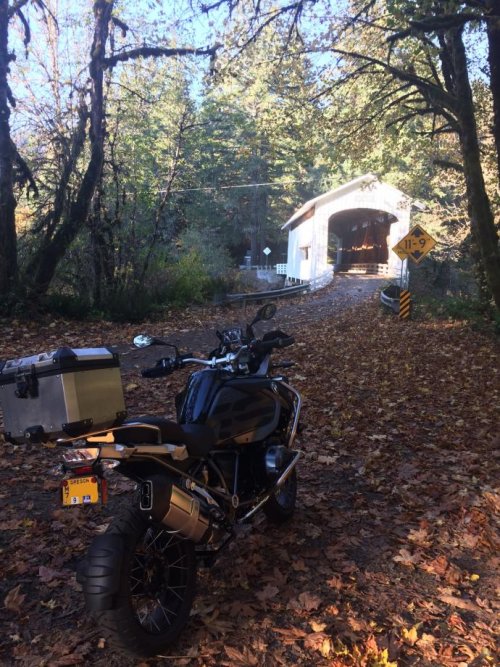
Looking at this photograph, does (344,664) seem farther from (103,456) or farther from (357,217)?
(357,217)

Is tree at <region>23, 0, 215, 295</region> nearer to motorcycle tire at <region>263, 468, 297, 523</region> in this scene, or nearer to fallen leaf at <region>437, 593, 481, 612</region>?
motorcycle tire at <region>263, 468, 297, 523</region>

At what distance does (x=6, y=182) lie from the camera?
14.3 m

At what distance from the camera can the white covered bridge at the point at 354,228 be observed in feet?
122

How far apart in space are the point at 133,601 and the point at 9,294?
1275cm

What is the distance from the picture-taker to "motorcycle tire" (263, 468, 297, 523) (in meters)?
4.21

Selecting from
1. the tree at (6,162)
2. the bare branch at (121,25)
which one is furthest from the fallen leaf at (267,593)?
the bare branch at (121,25)

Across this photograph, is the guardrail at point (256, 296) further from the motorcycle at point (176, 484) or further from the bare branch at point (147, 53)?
the motorcycle at point (176, 484)

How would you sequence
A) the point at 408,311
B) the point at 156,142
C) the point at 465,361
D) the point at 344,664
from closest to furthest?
the point at 344,664
the point at 465,361
the point at 408,311
the point at 156,142

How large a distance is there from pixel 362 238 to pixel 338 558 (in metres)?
47.9

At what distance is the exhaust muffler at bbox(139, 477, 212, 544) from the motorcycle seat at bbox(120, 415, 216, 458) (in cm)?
22

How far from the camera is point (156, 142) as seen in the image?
2772cm

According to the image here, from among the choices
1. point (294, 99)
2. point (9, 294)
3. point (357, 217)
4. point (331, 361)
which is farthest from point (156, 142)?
point (357, 217)

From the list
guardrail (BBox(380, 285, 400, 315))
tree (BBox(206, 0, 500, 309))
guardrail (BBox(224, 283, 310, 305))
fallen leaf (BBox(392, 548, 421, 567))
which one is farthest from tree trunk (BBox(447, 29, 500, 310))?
guardrail (BBox(224, 283, 310, 305))

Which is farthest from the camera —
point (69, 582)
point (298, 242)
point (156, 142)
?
point (298, 242)
